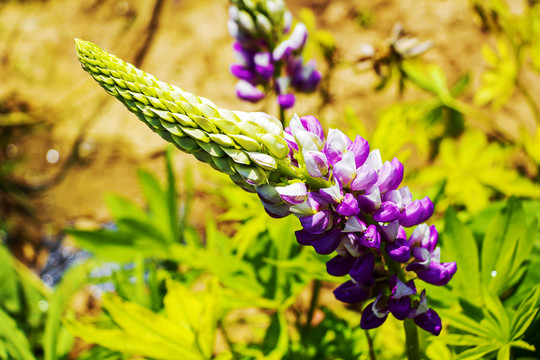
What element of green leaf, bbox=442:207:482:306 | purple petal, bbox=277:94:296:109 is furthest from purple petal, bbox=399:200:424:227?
purple petal, bbox=277:94:296:109

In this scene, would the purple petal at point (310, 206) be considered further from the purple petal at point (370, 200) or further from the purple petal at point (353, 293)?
the purple petal at point (353, 293)

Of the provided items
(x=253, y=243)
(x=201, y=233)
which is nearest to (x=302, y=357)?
(x=253, y=243)

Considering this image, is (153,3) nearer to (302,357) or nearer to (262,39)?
(262,39)

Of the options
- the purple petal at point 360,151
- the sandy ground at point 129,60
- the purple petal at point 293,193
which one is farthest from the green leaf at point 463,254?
the sandy ground at point 129,60

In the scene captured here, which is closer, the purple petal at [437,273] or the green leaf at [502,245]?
the purple petal at [437,273]

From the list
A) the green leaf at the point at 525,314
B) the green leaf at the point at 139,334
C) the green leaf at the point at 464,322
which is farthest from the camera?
the green leaf at the point at 139,334

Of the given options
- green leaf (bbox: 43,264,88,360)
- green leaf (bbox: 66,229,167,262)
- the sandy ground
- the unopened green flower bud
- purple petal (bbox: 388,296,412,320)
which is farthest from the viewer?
the sandy ground

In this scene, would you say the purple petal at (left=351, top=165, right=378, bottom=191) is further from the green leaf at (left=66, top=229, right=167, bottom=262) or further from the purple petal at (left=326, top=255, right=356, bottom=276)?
the green leaf at (left=66, top=229, right=167, bottom=262)
